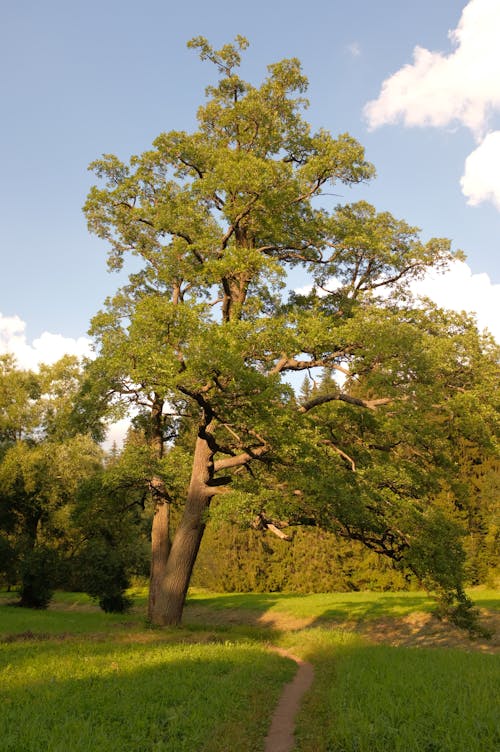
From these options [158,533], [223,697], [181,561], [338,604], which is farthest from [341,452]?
[338,604]

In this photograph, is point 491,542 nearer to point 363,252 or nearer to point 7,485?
point 363,252

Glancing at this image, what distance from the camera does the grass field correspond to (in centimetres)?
657

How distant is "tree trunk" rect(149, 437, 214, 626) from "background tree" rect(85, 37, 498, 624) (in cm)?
5

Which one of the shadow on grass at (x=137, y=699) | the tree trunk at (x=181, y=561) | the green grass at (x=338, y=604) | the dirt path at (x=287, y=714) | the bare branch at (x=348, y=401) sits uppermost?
the bare branch at (x=348, y=401)

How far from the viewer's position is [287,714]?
923cm

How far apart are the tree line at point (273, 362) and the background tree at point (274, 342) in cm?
7

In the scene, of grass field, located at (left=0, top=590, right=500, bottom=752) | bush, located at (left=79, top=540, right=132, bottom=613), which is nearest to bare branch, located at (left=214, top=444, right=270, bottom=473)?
grass field, located at (left=0, top=590, right=500, bottom=752)

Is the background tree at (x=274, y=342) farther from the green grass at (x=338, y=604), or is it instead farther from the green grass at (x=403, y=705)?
the green grass at (x=338, y=604)

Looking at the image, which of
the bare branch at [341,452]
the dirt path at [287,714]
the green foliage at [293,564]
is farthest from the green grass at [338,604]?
the dirt path at [287,714]

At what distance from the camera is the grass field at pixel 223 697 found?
6.57 m

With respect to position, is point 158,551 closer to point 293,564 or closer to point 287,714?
point 287,714

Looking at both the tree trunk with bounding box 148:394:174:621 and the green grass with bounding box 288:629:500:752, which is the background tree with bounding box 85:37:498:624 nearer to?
the tree trunk with bounding box 148:394:174:621

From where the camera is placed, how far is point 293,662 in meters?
14.0

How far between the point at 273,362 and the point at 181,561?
766 cm
